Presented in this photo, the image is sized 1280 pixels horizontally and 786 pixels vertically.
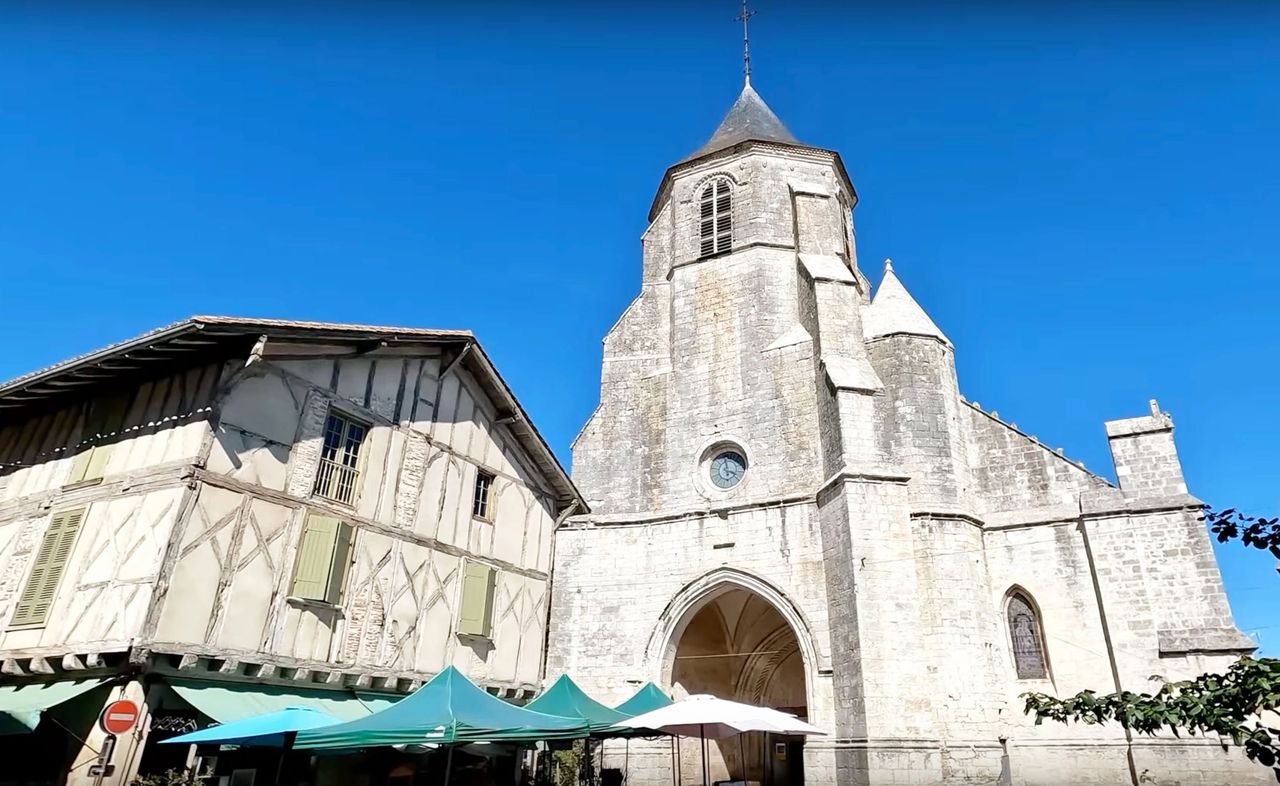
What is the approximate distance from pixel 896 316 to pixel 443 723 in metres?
12.4

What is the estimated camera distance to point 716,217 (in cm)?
1852

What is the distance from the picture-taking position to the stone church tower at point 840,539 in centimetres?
1170

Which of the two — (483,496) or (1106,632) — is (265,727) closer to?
(483,496)

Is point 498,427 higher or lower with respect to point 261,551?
higher

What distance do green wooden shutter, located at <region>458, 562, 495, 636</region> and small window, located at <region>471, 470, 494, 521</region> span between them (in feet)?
2.85

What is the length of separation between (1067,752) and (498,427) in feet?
35.2

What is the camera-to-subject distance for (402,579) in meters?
9.57

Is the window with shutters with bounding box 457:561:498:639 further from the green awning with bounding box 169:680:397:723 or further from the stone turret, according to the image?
→ the stone turret

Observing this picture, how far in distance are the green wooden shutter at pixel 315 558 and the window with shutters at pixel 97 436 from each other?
8.05 ft

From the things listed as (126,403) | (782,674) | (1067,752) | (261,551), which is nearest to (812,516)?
(1067,752)

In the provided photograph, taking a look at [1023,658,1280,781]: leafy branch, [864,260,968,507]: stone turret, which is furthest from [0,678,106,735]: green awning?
[864,260,968,507]: stone turret

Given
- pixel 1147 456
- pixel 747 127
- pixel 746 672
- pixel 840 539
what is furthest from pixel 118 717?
pixel 747 127

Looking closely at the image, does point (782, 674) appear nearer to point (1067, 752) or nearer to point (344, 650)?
point (1067, 752)

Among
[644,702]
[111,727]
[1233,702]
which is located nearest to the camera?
[1233,702]
